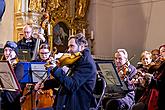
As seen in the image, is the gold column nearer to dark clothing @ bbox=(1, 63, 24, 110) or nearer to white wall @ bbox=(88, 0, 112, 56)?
white wall @ bbox=(88, 0, 112, 56)

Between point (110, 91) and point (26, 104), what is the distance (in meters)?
1.09

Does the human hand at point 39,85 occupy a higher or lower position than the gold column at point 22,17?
lower

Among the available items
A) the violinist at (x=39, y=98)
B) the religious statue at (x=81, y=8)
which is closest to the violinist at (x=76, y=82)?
the violinist at (x=39, y=98)

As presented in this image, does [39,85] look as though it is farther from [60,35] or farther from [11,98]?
[60,35]

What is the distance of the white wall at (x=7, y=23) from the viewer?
7.83 meters

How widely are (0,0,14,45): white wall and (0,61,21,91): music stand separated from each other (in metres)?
4.10

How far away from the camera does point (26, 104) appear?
4.96m

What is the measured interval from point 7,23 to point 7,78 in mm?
4455

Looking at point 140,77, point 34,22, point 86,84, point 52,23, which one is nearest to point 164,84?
point 86,84

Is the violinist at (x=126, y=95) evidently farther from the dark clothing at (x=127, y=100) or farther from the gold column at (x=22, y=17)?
the gold column at (x=22, y=17)

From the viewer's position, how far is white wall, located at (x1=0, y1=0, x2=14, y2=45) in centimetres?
783

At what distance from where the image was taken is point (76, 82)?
3.85 m

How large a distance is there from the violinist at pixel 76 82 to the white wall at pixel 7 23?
4066 millimetres

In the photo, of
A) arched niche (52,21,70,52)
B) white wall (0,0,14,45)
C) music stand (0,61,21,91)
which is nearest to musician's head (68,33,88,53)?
music stand (0,61,21,91)
